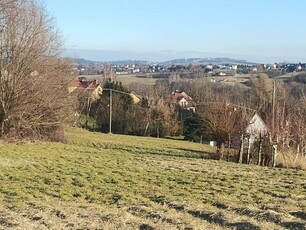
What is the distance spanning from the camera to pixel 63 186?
35.8ft

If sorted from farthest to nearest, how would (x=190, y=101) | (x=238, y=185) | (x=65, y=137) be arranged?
(x=190, y=101) → (x=65, y=137) → (x=238, y=185)

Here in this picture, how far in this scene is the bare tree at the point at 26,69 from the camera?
23.2 meters

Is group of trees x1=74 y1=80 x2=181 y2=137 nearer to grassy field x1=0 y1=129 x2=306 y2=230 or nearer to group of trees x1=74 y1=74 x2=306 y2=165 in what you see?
group of trees x1=74 y1=74 x2=306 y2=165

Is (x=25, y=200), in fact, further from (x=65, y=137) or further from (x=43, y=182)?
(x=65, y=137)

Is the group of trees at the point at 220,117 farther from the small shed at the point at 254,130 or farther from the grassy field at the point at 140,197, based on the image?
the grassy field at the point at 140,197

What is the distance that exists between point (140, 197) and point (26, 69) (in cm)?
1616

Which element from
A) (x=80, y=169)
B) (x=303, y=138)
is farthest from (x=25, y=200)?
(x=303, y=138)

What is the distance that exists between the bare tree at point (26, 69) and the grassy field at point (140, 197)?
7.35 meters

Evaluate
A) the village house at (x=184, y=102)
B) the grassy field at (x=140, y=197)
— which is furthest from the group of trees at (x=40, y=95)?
the village house at (x=184, y=102)

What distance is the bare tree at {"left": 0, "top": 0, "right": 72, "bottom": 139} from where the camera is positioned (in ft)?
76.0

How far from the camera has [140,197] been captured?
9547 millimetres

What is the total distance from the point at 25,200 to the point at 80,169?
19.0 feet

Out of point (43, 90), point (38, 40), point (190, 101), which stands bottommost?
point (190, 101)

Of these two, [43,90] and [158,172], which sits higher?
[43,90]
